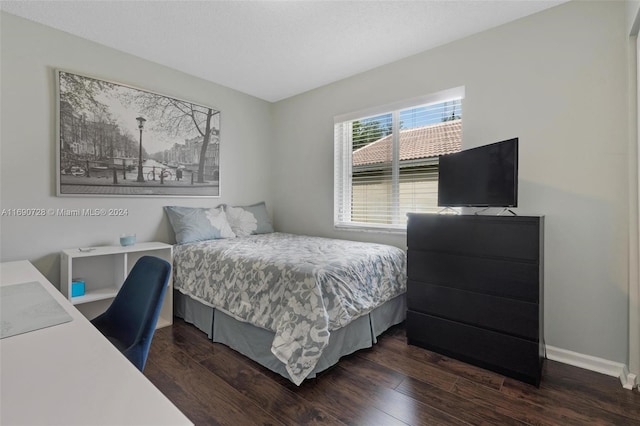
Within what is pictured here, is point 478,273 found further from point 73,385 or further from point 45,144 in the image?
point 45,144

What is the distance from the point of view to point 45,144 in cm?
238

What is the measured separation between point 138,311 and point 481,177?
223 cm

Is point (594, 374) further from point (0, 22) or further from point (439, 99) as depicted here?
point (0, 22)

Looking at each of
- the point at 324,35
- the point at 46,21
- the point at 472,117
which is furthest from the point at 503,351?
the point at 46,21

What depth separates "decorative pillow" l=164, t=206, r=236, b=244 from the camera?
2.96 meters

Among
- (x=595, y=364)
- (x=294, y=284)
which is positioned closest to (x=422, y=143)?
(x=294, y=284)

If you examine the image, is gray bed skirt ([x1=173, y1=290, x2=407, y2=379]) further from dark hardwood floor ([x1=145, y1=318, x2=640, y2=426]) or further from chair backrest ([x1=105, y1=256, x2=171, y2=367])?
chair backrest ([x1=105, y1=256, x2=171, y2=367])

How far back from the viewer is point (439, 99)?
271 cm

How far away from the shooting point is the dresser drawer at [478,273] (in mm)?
1824

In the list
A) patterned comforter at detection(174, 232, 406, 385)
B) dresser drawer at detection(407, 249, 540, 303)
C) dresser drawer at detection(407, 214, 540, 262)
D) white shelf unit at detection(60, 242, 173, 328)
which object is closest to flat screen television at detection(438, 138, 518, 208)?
dresser drawer at detection(407, 214, 540, 262)

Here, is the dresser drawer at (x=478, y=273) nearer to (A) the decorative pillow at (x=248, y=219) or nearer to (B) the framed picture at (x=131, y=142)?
(A) the decorative pillow at (x=248, y=219)

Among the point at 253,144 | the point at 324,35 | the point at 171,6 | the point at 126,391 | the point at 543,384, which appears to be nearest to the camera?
the point at 126,391

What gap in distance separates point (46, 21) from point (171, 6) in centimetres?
108

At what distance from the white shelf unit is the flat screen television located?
8.18 ft
